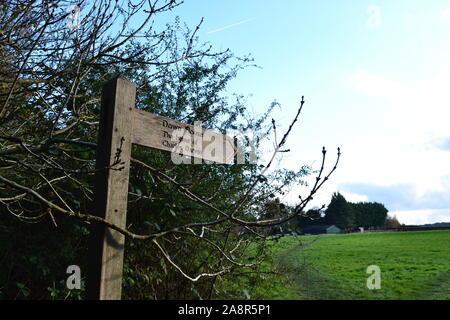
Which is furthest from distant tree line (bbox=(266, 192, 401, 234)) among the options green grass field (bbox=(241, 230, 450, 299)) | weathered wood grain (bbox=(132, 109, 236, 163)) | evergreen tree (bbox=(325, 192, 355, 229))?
weathered wood grain (bbox=(132, 109, 236, 163))

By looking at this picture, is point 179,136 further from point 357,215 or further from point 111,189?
point 357,215

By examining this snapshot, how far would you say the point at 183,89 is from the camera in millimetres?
5844

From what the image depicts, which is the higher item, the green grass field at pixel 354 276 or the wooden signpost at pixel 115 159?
the wooden signpost at pixel 115 159

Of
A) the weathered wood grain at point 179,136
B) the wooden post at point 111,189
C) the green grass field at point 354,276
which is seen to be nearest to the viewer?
the wooden post at point 111,189

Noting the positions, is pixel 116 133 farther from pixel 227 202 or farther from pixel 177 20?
pixel 177 20

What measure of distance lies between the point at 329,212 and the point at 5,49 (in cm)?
6838

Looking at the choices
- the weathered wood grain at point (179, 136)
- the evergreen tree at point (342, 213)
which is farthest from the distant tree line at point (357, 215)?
the weathered wood grain at point (179, 136)

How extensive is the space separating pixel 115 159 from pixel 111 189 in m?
0.18

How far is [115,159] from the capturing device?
238 centimetres

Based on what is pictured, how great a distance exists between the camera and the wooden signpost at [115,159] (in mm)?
2246

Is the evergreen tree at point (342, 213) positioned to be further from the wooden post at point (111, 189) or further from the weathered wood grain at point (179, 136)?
the wooden post at point (111, 189)

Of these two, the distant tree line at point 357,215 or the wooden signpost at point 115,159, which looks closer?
the wooden signpost at point 115,159

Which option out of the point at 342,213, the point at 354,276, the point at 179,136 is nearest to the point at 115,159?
the point at 179,136

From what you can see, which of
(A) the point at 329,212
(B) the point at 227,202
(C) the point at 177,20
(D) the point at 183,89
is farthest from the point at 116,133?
(A) the point at 329,212
